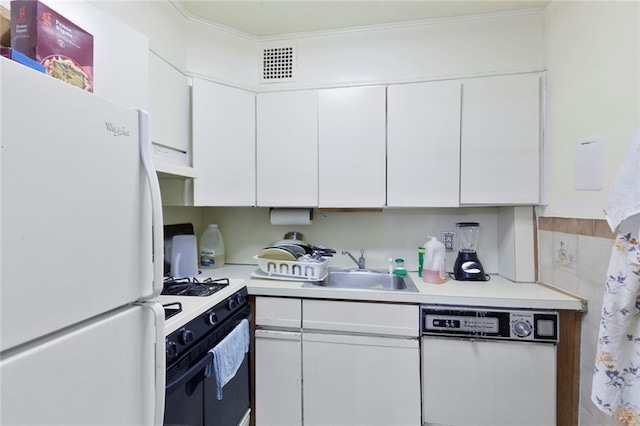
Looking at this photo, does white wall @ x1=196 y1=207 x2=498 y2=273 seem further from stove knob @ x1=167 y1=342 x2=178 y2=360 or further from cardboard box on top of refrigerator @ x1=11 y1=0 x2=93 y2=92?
cardboard box on top of refrigerator @ x1=11 y1=0 x2=93 y2=92

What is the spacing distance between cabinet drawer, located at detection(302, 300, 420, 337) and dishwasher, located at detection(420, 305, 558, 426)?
0.07 meters

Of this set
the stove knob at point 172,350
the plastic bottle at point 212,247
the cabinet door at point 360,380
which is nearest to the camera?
the stove knob at point 172,350

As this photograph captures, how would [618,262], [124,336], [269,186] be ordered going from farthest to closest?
[269,186] → [618,262] → [124,336]

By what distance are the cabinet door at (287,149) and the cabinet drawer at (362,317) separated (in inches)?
25.4

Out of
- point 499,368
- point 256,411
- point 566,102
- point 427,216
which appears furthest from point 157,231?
point 566,102

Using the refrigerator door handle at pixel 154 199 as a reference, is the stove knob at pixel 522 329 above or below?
below

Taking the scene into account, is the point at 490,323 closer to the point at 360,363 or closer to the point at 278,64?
the point at 360,363

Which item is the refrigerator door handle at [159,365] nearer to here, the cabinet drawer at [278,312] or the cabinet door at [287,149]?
the cabinet drawer at [278,312]

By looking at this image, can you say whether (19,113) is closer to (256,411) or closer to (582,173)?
(256,411)

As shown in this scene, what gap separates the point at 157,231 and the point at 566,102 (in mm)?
1889

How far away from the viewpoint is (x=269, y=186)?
1.77 metres

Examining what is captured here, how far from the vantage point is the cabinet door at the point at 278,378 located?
4.69ft

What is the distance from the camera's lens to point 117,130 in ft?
1.98

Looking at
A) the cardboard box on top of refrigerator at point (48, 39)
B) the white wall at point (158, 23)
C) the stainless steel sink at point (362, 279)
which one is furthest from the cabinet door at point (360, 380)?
the white wall at point (158, 23)
